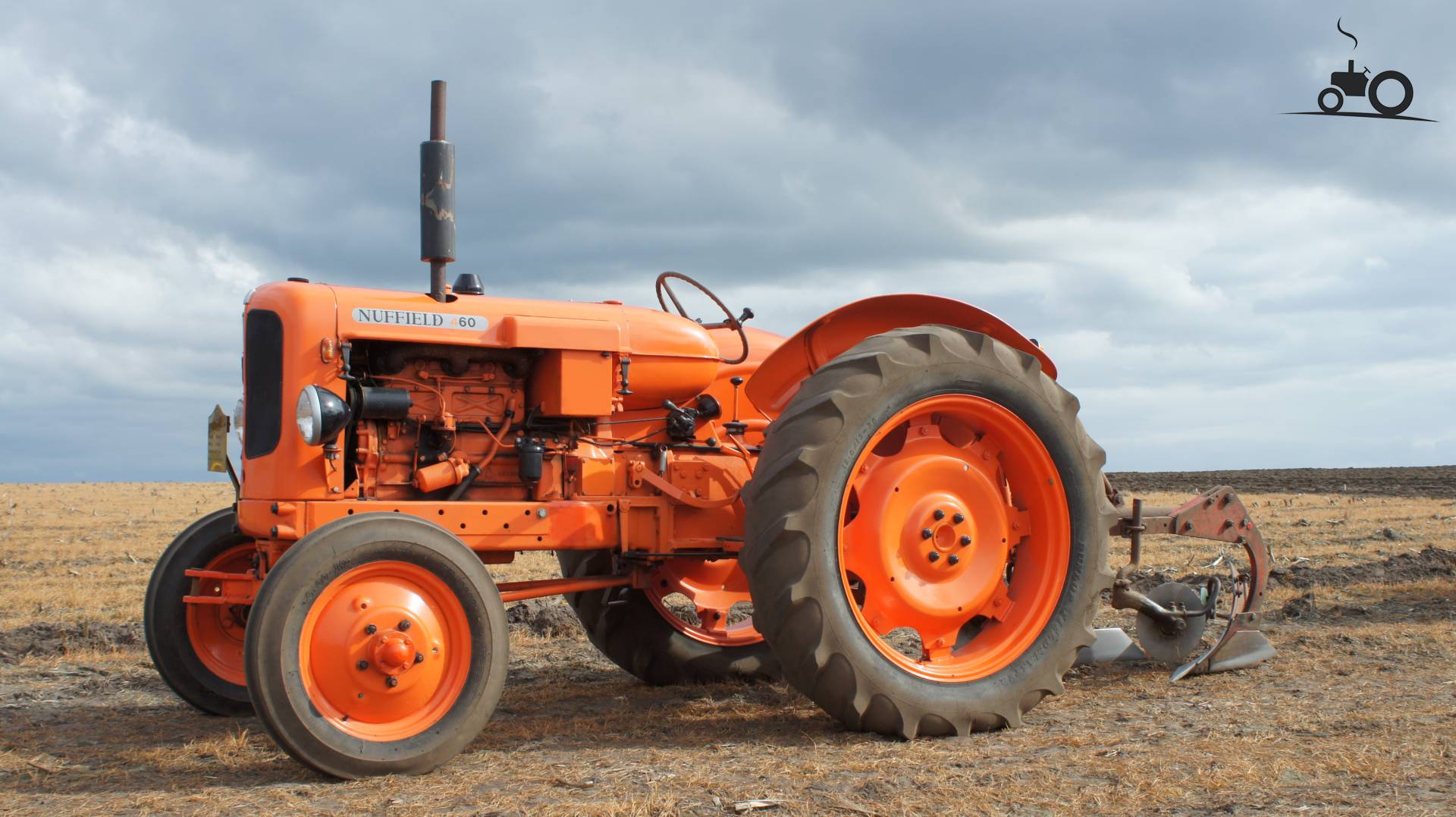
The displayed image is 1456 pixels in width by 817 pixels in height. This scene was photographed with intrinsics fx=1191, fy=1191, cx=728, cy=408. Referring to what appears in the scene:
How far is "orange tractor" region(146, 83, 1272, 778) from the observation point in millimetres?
4559

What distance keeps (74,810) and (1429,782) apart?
4789mm

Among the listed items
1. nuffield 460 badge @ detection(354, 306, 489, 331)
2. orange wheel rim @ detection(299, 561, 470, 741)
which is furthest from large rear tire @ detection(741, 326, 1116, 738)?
nuffield 460 badge @ detection(354, 306, 489, 331)

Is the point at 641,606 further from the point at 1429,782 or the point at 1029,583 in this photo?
the point at 1429,782

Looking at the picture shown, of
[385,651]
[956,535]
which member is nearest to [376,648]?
[385,651]

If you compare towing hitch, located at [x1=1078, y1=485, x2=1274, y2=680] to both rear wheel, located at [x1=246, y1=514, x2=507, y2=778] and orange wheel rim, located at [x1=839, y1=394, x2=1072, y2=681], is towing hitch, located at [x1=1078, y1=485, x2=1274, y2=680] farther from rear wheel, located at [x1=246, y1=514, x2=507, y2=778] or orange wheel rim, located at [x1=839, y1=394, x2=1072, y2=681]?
rear wheel, located at [x1=246, y1=514, x2=507, y2=778]

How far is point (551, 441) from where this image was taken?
224 inches

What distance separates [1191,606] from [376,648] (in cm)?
456

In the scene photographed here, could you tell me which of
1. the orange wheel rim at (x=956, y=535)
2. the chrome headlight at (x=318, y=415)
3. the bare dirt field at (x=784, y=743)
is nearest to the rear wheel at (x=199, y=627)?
the bare dirt field at (x=784, y=743)

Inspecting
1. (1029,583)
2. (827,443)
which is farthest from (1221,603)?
(827,443)

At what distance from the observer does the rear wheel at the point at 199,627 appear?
5980mm

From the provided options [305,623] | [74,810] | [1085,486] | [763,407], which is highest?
[763,407]

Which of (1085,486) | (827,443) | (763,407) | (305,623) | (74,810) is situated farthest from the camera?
(763,407)

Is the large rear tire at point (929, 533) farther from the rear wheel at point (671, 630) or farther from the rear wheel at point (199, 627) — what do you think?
the rear wheel at point (199, 627)

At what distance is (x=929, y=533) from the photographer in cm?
535
